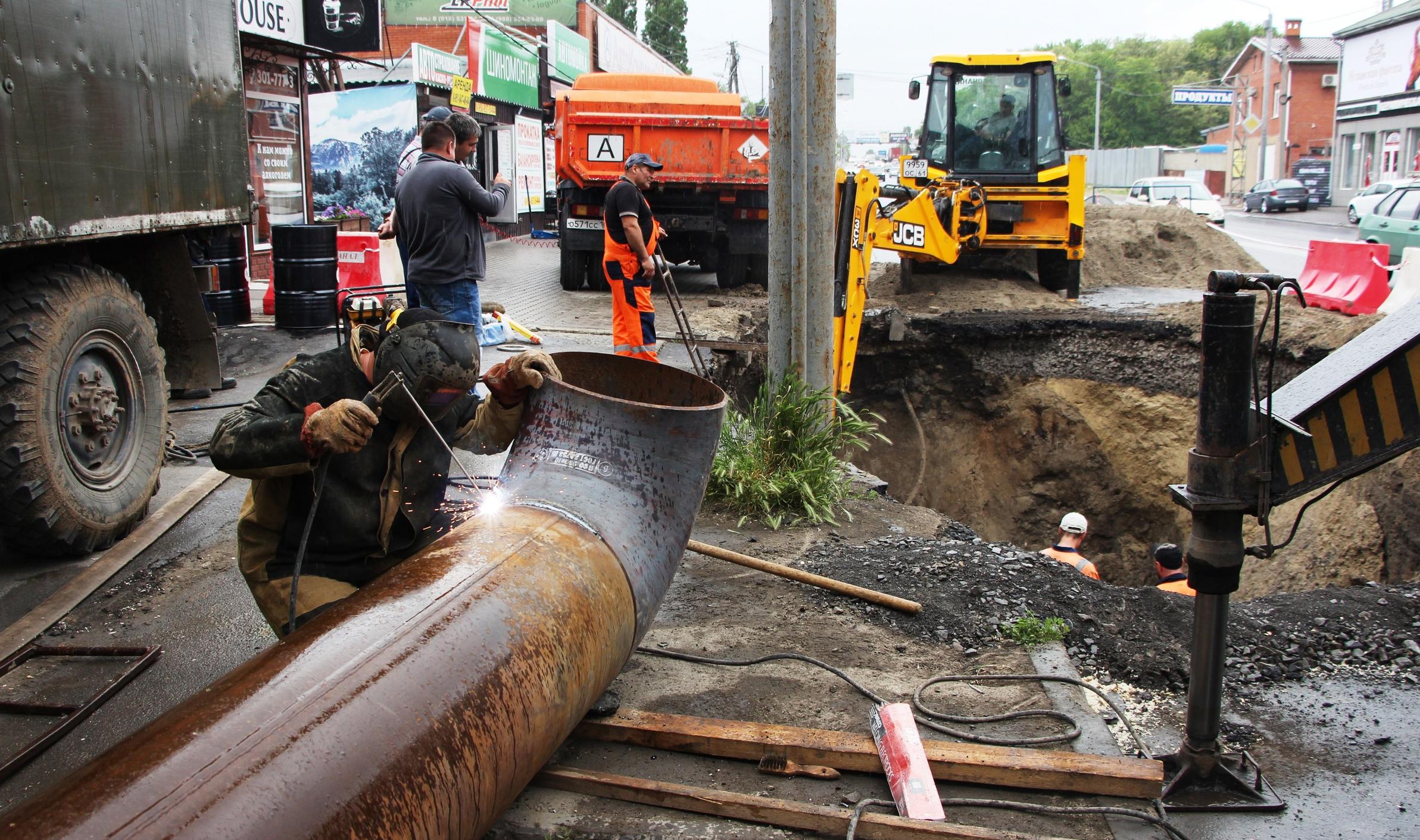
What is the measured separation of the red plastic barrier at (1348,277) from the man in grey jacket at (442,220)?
32.2 ft

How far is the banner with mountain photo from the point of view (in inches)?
734

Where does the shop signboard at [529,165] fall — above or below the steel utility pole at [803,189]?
above

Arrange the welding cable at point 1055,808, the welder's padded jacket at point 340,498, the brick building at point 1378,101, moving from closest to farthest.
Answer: the welding cable at point 1055,808
the welder's padded jacket at point 340,498
the brick building at point 1378,101

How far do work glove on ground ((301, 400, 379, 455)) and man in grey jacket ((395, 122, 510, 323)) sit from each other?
4.12 metres

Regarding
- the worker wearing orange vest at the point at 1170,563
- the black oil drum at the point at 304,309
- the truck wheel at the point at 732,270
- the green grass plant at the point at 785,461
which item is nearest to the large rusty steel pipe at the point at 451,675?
the green grass plant at the point at 785,461

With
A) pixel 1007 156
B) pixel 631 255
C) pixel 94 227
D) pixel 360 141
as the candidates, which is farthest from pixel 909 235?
pixel 360 141

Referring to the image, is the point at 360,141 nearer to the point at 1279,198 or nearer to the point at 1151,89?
the point at 1279,198

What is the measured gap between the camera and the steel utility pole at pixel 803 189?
18.9 feet

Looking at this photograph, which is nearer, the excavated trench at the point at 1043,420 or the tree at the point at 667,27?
the excavated trench at the point at 1043,420

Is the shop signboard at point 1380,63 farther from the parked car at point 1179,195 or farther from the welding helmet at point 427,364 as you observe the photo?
the welding helmet at point 427,364

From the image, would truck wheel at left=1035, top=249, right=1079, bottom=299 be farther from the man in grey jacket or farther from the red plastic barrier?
the man in grey jacket

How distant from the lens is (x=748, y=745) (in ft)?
10.1

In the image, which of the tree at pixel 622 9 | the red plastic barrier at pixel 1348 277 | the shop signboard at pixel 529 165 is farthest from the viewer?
the tree at pixel 622 9

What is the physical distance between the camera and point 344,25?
1399cm
